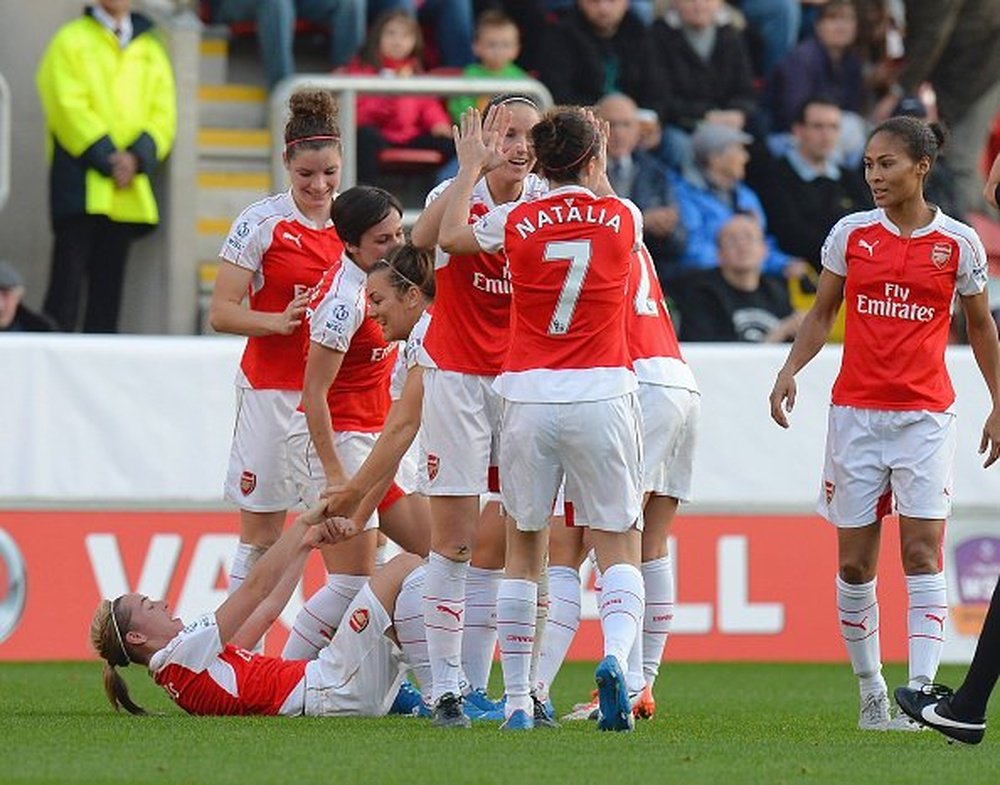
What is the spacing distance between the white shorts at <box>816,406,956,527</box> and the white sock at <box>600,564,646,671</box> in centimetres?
105

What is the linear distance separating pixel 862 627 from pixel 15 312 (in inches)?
250

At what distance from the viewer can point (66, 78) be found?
559 inches

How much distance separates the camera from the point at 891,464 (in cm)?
853

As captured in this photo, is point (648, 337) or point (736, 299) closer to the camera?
point (648, 337)

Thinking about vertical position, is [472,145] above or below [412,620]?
above

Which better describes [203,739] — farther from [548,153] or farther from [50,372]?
[50,372]

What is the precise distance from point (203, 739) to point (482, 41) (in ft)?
28.0

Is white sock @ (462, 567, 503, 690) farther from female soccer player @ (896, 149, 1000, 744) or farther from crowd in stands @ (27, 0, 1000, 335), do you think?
crowd in stands @ (27, 0, 1000, 335)

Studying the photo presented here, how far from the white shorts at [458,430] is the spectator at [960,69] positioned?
366 inches

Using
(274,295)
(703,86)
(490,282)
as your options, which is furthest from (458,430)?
(703,86)

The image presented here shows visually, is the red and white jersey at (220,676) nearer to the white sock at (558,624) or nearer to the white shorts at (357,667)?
the white shorts at (357,667)

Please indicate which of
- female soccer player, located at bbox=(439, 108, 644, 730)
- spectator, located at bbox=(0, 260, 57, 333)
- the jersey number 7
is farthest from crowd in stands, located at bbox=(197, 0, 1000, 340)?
the jersey number 7

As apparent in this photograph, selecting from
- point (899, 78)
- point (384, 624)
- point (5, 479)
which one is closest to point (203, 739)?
point (384, 624)

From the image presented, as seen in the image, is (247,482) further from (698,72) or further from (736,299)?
(698,72)
